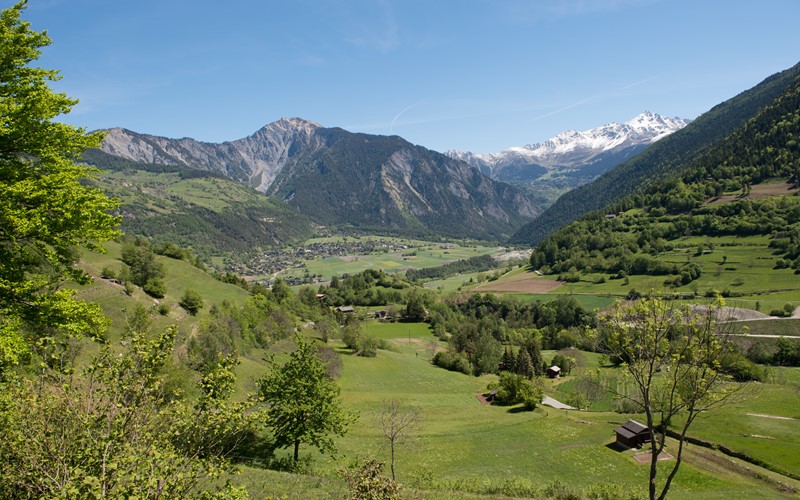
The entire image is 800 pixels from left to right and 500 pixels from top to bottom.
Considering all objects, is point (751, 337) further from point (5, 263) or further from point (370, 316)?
point (5, 263)

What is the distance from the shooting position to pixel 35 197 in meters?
14.1

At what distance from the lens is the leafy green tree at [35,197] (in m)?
13.8

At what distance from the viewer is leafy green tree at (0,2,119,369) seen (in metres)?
13.8

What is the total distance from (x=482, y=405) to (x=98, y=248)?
218 feet

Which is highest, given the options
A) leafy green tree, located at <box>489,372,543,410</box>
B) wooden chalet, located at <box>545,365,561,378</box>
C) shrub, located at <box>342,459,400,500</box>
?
shrub, located at <box>342,459,400,500</box>

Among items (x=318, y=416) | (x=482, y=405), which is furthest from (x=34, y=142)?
(x=482, y=405)

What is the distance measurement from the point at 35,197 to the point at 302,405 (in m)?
23.3

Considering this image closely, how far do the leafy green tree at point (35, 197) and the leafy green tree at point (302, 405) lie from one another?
1955 cm

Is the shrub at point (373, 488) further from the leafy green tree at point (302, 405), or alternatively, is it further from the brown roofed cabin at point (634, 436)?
the brown roofed cabin at point (634, 436)

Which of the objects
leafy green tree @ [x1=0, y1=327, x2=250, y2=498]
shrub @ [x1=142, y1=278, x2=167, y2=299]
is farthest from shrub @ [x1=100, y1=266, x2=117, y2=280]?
leafy green tree @ [x1=0, y1=327, x2=250, y2=498]

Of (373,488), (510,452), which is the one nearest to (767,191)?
(510,452)

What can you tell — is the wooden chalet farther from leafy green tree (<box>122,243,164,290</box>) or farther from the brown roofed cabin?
leafy green tree (<box>122,243,164,290</box>)

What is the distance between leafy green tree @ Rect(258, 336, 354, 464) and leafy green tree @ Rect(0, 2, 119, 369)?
19.6 m

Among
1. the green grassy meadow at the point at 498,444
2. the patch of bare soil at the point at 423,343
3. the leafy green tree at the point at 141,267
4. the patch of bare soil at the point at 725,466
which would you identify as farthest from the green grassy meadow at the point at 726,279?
the leafy green tree at the point at 141,267
